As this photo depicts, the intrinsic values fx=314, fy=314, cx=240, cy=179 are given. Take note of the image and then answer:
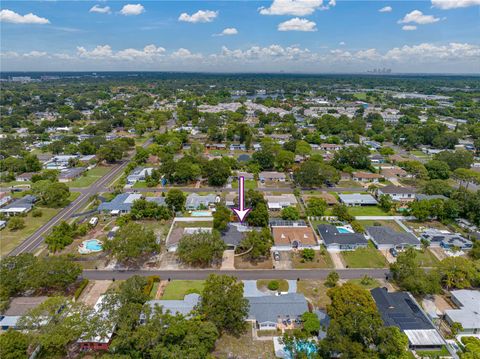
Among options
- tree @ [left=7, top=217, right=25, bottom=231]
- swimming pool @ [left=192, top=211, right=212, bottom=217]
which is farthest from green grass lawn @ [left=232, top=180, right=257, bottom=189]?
tree @ [left=7, top=217, right=25, bottom=231]

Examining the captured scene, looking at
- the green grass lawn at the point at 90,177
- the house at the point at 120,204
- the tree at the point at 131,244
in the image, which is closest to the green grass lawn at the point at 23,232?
the house at the point at 120,204

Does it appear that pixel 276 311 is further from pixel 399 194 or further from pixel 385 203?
pixel 399 194

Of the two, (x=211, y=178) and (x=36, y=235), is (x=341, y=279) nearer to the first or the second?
(x=211, y=178)

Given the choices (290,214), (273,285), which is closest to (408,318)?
(273,285)

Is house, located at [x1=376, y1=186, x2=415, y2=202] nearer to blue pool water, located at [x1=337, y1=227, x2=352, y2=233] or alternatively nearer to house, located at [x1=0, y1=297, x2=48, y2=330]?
blue pool water, located at [x1=337, y1=227, x2=352, y2=233]

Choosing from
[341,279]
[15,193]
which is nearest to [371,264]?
[341,279]
